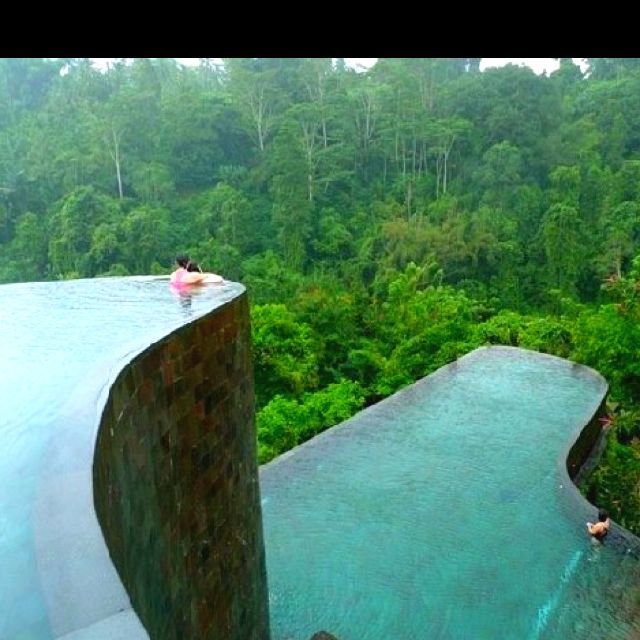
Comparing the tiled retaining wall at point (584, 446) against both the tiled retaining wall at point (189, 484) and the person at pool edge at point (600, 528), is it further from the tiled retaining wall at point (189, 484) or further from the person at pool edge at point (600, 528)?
the tiled retaining wall at point (189, 484)

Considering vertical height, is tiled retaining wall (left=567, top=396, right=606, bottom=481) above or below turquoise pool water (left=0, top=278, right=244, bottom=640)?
below

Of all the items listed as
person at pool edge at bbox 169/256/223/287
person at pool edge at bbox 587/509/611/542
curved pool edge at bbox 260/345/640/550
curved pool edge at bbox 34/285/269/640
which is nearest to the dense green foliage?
curved pool edge at bbox 260/345/640/550

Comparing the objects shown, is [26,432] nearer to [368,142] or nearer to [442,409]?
[442,409]

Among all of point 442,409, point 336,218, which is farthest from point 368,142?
point 442,409

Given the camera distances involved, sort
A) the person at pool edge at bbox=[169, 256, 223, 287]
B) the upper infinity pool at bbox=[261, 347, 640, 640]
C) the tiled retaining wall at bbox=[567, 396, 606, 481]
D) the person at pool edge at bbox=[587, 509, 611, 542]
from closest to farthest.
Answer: the person at pool edge at bbox=[169, 256, 223, 287]
the upper infinity pool at bbox=[261, 347, 640, 640]
the person at pool edge at bbox=[587, 509, 611, 542]
the tiled retaining wall at bbox=[567, 396, 606, 481]

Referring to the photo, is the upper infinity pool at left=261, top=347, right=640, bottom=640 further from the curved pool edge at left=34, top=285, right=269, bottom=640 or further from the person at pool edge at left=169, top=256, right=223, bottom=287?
the person at pool edge at left=169, top=256, right=223, bottom=287
